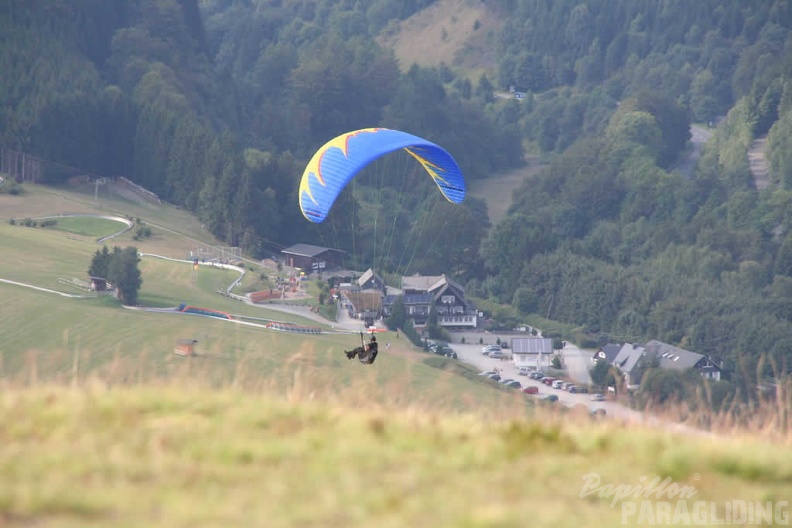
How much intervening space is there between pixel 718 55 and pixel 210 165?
51.7m

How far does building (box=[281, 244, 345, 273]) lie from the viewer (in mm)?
59188

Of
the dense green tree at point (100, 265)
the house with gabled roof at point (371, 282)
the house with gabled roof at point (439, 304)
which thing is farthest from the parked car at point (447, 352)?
the dense green tree at point (100, 265)

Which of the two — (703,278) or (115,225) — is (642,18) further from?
(115,225)

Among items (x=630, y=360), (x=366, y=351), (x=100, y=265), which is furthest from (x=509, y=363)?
(x=366, y=351)

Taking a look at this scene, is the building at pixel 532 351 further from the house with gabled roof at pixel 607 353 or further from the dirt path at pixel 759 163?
the dirt path at pixel 759 163

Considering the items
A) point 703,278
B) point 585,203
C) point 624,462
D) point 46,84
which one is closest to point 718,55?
point 585,203

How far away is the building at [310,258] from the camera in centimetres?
5919

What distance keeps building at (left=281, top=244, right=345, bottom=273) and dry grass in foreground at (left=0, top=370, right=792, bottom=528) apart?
5087cm

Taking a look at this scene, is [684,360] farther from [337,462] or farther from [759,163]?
[337,462]

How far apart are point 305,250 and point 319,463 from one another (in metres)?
54.0

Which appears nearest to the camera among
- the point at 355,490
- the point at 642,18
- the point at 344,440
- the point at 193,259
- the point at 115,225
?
the point at 355,490

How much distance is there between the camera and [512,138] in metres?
91.1

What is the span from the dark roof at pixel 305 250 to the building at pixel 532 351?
1670 cm

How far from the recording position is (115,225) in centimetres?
5631
